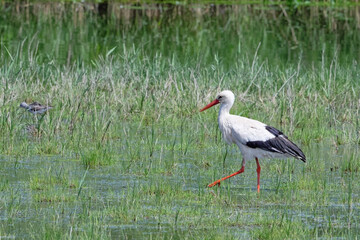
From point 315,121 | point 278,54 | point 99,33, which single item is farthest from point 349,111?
point 99,33

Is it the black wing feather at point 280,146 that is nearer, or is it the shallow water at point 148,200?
the shallow water at point 148,200

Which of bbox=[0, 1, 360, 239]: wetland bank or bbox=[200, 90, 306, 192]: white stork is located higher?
bbox=[200, 90, 306, 192]: white stork

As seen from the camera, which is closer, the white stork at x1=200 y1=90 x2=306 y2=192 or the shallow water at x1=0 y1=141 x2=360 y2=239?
the shallow water at x1=0 y1=141 x2=360 y2=239

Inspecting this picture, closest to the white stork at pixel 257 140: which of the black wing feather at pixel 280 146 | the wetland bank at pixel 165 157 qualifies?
the black wing feather at pixel 280 146

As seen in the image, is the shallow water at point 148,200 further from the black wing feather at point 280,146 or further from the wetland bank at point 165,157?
the black wing feather at point 280,146

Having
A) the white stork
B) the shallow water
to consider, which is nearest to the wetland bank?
the shallow water

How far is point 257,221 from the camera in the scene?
556 centimetres

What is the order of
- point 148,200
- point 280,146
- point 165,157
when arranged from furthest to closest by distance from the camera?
point 165,157 → point 280,146 → point 148,200

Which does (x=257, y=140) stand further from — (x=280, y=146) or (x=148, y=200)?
(x=148, y=200)

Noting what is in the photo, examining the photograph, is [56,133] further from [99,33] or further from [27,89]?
[99,33]

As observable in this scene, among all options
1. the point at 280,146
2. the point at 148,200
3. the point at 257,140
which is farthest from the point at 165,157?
the point at 148,200

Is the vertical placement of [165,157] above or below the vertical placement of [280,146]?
below

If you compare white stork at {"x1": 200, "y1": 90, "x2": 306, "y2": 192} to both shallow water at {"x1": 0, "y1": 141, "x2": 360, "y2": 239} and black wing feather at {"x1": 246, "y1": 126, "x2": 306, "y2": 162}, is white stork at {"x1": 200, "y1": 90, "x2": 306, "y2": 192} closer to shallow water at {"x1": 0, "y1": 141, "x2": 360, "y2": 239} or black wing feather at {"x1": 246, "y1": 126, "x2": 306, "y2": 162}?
black wing feather at {"x1": 246, "y1": 126, "x2": 306, "y2": 162}

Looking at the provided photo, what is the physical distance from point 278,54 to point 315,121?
24.0ft
